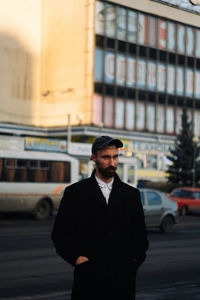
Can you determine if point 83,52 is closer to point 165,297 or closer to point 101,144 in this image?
point 165,297

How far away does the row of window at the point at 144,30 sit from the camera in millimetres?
58969

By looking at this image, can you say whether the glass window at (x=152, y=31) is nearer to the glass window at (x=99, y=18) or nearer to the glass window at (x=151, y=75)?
the glass window at (x=151, y=75)

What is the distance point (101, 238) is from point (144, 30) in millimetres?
58542

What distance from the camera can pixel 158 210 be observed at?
885 inches

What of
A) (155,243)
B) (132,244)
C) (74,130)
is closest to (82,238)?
(132,244)

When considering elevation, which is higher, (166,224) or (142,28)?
(142,28)

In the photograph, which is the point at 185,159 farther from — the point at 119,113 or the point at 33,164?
the point at 33,164

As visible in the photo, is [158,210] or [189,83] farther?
[189,83]

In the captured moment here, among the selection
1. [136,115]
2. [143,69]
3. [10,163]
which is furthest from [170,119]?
[10,163]

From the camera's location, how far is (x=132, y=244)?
4.86 m

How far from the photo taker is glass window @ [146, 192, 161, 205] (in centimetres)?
2250

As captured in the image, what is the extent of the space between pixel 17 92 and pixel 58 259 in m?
49.6

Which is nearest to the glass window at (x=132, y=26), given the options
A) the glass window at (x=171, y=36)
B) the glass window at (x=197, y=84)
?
the glass window at (x=171, y=36)

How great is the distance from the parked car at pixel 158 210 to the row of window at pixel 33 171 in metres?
6.70
